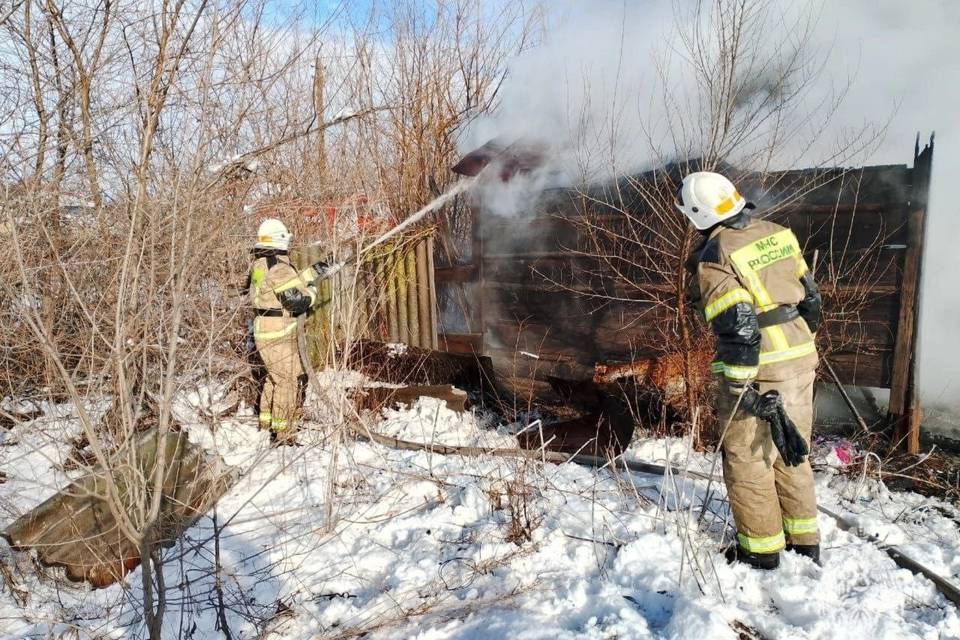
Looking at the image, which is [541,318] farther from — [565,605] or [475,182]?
[565,605]

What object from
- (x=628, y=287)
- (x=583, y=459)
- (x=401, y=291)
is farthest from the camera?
(x=401, y=291)

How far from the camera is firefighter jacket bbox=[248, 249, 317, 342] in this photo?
5.38 m

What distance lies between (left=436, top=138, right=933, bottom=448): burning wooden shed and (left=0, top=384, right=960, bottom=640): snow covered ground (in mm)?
1635

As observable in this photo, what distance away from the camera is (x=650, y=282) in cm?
595

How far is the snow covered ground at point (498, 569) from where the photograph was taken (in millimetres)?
2512

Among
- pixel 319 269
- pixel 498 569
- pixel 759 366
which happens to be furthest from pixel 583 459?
pixel 319 269

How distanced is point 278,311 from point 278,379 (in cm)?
65

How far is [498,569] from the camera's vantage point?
9.89ft

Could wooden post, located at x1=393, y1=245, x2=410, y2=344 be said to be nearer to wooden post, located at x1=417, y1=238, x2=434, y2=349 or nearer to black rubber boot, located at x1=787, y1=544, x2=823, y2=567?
wooden post, located at x1=417, y1=238, x2=434, y2=349

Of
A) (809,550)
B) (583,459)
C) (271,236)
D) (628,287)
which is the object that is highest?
(271,236)

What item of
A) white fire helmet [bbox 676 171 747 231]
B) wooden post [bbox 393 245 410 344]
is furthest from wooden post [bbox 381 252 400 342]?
white fire helmet [bbox 676 171 747 231]

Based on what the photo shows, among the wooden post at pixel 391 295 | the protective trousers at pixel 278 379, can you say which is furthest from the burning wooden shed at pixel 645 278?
the protective trousers at pixel 278 379

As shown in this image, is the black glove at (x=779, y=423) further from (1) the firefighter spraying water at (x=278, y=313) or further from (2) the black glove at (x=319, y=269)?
(2) the black glove at (x=319, y=269)

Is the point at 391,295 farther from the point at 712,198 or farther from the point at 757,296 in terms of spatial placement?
the point at 757,296
